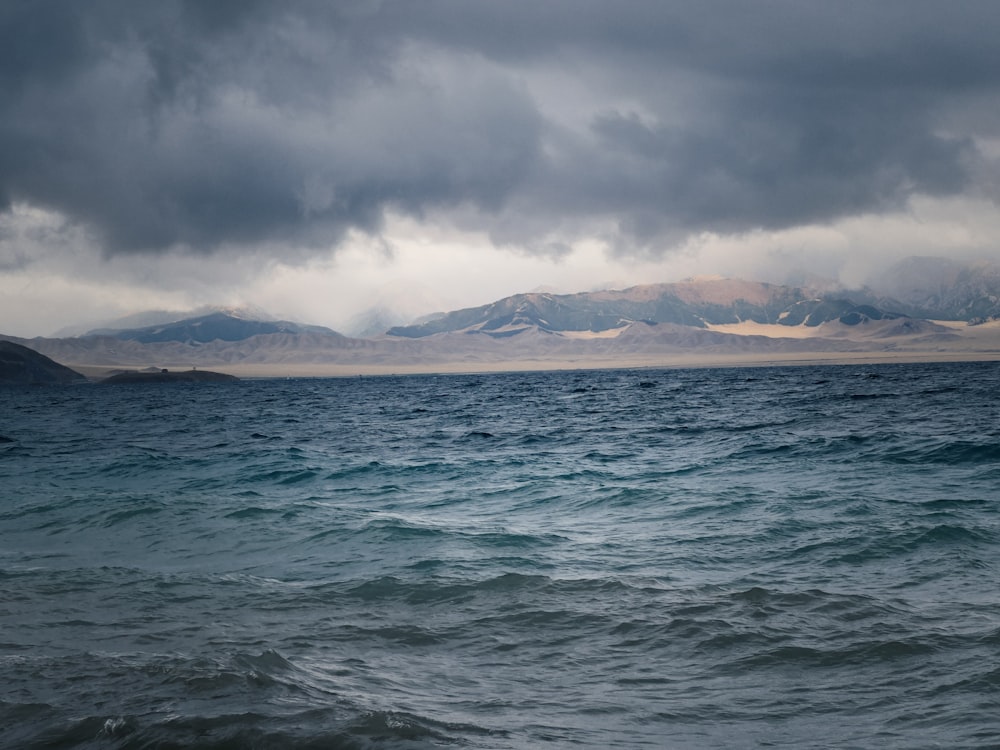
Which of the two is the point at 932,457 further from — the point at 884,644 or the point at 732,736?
the point at 732,736

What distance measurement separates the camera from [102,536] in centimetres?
1830

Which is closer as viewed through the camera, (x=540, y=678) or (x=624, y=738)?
(x=624, y=738)

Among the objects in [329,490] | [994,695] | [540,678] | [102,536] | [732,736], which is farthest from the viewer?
[329,490]

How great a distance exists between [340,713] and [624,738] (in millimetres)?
2659

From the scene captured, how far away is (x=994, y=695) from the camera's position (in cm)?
773

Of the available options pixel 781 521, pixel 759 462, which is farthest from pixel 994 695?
pixel 759 462

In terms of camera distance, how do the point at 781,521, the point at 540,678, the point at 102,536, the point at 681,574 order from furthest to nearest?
1. the point at 102,536
2. the point at 781,521
3. the point at 681,574
4. the point at 540,678

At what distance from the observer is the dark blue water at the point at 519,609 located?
7473 mm

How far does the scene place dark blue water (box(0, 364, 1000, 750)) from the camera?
24.5 feet

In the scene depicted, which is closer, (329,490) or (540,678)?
(540,678)

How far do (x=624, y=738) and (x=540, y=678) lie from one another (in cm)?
166

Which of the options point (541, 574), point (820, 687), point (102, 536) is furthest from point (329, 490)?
point (820, 687)

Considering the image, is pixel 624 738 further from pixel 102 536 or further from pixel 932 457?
pixel 932 457

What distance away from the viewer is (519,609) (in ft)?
37.2
